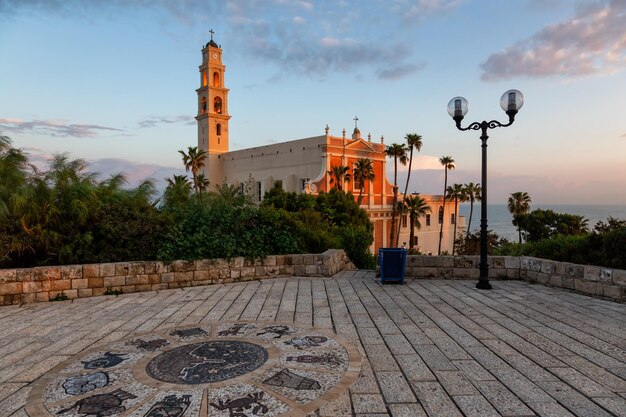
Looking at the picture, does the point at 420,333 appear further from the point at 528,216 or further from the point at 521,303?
the point at 528,216

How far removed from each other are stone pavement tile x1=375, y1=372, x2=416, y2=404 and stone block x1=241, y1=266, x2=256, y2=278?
5.86 meters

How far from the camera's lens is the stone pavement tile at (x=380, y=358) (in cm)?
384

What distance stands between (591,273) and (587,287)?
28 cm

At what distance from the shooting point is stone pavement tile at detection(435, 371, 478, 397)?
10.9ft

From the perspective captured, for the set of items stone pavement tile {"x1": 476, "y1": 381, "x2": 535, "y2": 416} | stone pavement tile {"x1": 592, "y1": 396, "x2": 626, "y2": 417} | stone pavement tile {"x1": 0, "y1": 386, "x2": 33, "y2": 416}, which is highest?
stone pavement tile {"x1": 592, "y1": 396, "x2": 626, "y2": 417}

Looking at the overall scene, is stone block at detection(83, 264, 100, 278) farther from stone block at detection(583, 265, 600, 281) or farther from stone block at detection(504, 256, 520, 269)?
stone block at detection(583, 265, 600, 281)

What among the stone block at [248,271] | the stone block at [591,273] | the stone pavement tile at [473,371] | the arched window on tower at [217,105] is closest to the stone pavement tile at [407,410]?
the stone pavement tile at [473,371]

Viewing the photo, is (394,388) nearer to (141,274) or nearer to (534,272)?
(141,274)

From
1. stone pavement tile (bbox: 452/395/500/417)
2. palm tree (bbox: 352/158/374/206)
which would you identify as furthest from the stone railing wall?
palm tree (bbox: 352/158/374/206)

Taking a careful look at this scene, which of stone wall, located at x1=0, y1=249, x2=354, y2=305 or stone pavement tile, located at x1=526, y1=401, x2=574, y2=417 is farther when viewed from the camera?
stone wall, located at x1=0, y1=249, x2=354, y2=305

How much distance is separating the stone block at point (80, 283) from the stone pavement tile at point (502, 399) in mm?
7176

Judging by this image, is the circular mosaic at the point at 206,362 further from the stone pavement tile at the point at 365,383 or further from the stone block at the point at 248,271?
the stone block at the point at 248,271

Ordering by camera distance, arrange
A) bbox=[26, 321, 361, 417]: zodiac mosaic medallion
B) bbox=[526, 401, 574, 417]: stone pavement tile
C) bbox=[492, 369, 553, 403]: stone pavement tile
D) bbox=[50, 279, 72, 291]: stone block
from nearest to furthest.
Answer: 1. bbox=[526, 401, 574, 417]: stone pavement tile
2. bbox=[26, 321, 361, 417]: zodiac mosaic medallion
3. bbox=[492, 369, 553, 403]: stone pavement tile
4. bbox=[50, 279, 72, 291]: stone block

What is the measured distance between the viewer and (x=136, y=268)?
26.2 feet
